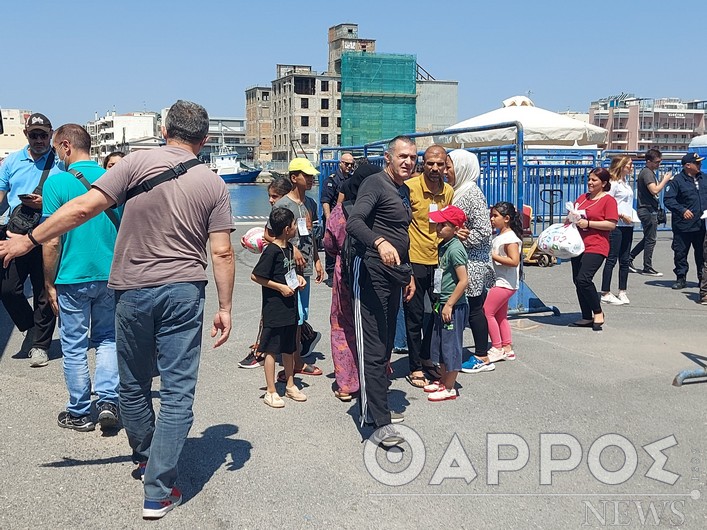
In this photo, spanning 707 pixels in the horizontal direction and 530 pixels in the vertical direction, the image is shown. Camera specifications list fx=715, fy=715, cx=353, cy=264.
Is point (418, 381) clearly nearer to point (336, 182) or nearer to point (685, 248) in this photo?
point (336, 182)

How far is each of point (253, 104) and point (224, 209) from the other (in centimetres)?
12336

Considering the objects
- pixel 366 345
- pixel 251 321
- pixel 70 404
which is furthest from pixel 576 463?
pixel 251 321

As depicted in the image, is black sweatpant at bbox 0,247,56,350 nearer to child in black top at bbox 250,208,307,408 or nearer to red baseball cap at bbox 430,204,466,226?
child in black top at bbox 250,208,307,408

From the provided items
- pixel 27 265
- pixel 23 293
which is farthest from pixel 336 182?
pixel 23 293

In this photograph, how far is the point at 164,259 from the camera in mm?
3561

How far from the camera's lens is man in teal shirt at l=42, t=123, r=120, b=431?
15.2 ft

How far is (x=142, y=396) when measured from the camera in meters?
3.79

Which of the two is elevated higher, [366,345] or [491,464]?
[366,345]

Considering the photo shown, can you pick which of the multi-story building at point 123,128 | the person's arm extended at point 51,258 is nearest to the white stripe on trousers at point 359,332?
the person's arm extended at point 51,258

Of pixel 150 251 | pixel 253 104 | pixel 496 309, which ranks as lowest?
pixel 496 309

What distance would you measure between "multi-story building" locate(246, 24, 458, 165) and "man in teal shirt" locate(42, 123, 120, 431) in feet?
285

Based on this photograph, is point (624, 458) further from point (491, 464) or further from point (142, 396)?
point (142, 396)

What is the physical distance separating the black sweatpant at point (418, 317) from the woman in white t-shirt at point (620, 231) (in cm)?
388

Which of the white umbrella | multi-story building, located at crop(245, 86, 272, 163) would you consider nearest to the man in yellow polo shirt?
the white umbrella
